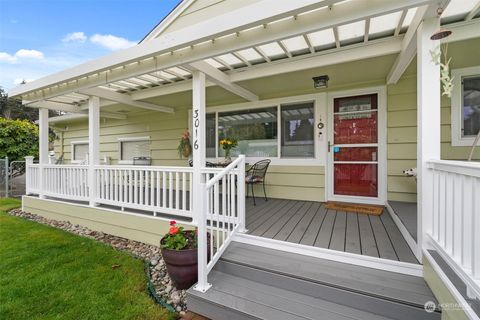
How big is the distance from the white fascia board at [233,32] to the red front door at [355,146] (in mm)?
2386

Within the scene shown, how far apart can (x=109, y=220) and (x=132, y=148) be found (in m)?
3.16

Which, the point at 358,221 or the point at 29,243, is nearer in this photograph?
the point at 358,221

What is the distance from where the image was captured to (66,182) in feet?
15.7

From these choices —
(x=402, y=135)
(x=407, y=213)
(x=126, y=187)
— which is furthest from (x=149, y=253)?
(x=402, y=135)

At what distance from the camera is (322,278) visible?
195 cm

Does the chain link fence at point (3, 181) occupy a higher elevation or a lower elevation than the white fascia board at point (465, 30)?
lower

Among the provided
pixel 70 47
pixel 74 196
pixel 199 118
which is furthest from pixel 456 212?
pixel 70 47

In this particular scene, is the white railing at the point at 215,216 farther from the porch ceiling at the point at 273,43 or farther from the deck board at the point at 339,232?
the porch ceiling at the point at 273,43

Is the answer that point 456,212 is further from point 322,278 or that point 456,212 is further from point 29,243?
point 29,243

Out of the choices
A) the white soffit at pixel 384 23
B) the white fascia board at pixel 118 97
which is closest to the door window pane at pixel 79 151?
the white fascia board at pixel 118 97

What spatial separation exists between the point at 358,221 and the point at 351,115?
1.90m

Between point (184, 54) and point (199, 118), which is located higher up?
point (184, 54)

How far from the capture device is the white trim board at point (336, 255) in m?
1.95

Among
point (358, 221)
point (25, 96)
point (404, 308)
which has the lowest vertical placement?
point (404, 308)
